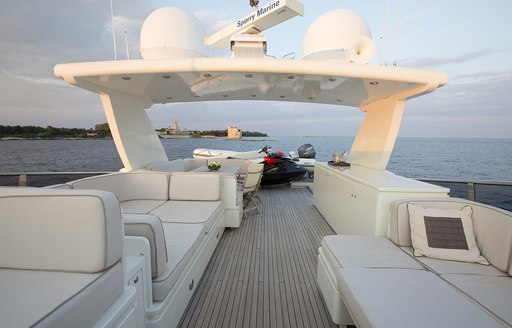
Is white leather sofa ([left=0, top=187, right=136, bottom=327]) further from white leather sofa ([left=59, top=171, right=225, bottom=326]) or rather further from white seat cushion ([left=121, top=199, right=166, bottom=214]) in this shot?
white seat cushion ([left=121, top=199, right=166, bottom=214])

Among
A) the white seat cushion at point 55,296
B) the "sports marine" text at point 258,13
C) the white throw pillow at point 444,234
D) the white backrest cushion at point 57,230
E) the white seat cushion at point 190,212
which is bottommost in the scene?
the white seat cushion at point 190,212

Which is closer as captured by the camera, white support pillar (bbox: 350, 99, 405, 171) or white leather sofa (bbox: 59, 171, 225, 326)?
white leather sofa (bbox: 59, 171, 225, 326)

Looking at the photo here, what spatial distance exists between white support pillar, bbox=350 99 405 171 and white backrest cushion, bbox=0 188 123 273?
329cm

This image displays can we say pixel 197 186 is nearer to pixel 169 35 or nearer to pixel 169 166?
pixel 169 166

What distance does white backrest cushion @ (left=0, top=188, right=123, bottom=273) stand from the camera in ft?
2.79

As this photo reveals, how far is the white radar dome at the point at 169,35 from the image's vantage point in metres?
3.33

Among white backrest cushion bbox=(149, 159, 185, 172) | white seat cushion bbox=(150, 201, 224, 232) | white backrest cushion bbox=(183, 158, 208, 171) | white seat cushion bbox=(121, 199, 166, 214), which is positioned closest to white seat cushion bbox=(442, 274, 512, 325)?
white seat cushion bbox=(150, 201, 224, 232)

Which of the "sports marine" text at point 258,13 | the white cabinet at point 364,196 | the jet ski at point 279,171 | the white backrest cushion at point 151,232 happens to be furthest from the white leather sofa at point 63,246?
the jet ski at point 279,171

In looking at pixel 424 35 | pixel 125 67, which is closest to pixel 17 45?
pixel 125 67

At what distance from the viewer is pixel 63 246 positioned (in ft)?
2.84

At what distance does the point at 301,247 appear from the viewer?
8.78ft

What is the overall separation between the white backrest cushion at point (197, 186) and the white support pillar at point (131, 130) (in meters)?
1.04

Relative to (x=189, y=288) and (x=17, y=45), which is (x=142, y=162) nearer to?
(x=189, y=288)

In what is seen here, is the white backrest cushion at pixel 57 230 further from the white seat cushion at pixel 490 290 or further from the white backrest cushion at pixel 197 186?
the white backrest cushion at pixel 197 186
